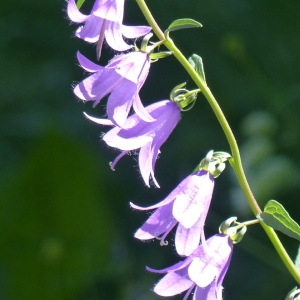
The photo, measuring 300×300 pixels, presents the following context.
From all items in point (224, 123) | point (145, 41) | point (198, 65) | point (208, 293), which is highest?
point (145, 41)

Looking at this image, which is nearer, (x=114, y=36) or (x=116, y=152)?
(x=114, y=36)

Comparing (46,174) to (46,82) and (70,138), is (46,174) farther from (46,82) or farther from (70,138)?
(46,82)

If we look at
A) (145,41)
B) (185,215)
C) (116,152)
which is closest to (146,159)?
(185,215)

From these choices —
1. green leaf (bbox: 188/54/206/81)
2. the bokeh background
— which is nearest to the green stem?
green leaf (bbox: 188/54/206/81)

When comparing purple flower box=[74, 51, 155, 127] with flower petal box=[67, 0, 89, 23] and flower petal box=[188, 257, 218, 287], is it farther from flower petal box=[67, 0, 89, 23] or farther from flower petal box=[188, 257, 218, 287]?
flower petal box=[188, 257, 218, 287]

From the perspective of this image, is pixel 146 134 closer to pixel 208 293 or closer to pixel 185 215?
pixel 185 215

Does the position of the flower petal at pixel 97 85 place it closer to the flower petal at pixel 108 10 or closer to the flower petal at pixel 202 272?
the flower petal at pixel 108 10

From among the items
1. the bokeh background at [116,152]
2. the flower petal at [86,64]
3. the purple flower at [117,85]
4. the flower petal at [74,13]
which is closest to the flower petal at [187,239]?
the purple flower at [117,85]
